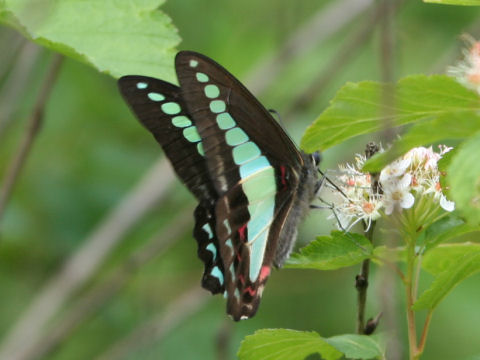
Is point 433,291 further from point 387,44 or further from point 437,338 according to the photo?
point 437,338

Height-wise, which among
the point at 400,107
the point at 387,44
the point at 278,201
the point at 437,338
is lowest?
the point at 437,338

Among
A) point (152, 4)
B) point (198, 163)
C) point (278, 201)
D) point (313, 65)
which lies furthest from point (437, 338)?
point (152, 4)

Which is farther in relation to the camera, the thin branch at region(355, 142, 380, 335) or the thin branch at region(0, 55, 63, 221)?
the thin branch at region(0, 55, 63, 221)

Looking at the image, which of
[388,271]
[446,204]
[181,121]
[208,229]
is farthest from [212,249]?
[388,271]

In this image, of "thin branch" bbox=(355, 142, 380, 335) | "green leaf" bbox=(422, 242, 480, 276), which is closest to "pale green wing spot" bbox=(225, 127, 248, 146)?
"thin branch" bbox=(355, 142, 380, 335)

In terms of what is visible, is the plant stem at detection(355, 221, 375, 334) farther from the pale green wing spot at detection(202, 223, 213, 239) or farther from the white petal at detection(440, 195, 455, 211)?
the pale green wing spot at detection(202, 223, 213, 239)

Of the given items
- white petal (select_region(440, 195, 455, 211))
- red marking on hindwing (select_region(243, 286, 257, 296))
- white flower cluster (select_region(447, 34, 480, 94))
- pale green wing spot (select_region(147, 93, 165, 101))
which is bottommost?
red marking on hindwing (select_region(243, 286, 257, 296))

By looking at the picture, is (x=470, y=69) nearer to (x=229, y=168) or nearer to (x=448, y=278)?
(x=448, y=278)
